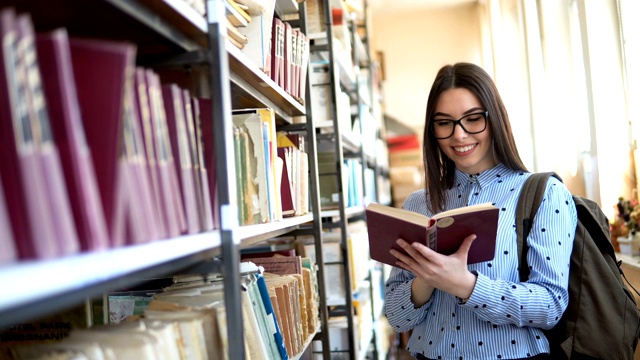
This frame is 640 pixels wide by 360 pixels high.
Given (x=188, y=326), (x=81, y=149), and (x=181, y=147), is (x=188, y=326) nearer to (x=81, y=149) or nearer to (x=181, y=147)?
(x=181, y=147)

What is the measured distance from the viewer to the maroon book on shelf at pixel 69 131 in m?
0.62

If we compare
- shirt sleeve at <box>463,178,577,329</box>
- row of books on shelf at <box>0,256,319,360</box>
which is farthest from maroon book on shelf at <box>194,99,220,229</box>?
shirt sleeve at <box>463,178,577,329</box>

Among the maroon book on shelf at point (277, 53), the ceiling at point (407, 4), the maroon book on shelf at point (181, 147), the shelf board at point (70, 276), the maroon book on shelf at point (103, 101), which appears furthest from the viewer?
the ceiling at point (407, 4)

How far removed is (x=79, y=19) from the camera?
842mm

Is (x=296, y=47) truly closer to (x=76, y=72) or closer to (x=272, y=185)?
(x=272, y=185)

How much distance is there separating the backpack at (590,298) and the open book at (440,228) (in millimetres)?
156

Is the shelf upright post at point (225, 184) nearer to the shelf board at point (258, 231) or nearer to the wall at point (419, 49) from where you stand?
the shelf board at point (258, 231)

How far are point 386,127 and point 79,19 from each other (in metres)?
5.88

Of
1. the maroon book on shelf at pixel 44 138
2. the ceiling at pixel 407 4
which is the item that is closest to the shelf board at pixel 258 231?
the maroon book on shelf at pixel 44 138

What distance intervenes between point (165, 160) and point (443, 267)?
878mm

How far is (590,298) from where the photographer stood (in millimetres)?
1582

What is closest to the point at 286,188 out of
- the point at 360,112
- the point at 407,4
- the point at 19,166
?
the point at 19,166

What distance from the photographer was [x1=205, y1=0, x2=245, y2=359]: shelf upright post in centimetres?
105

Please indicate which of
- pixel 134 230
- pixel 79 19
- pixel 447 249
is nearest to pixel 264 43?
pixel 447 249
